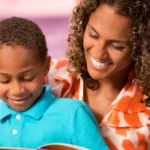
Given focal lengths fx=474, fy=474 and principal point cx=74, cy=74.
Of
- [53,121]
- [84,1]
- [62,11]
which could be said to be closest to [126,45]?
[84,1]

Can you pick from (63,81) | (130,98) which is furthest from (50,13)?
(130,98)

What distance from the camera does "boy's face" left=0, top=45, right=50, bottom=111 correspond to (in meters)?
1.06

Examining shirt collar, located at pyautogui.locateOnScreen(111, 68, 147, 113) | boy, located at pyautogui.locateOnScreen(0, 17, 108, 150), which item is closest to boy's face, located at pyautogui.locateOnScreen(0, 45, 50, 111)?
boy, located at pyautogui.locateOnScreen(0, 17, 108, 150)

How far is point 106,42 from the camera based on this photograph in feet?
4.17

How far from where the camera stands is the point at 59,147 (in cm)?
107

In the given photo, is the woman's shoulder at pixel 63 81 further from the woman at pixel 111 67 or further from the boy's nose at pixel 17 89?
the boy's nose at pixel 17 89

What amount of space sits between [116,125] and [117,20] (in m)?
0.30

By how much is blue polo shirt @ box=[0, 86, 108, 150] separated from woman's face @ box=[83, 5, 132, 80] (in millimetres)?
181

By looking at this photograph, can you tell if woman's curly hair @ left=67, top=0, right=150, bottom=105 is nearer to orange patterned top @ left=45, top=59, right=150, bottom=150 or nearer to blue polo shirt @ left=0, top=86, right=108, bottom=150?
orange patterned top @ left=45, top=59, right=150, bottom=150

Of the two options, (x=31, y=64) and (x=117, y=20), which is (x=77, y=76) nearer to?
(x=117, y=20)

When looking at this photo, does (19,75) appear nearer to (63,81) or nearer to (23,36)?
(23,36)

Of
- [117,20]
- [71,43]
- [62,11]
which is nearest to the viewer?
[117,20]

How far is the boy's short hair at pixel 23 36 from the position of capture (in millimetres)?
1073

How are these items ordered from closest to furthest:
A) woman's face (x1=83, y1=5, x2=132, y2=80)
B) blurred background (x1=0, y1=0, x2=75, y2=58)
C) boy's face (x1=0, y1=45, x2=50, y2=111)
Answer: boy's face (x1=0, y1=45, x2=50, y2=111)
woman's face (x1=83, y1=5, x2=132, y2=80)
blurred background (x1=0, y1=0, x2=75, y2=58)
